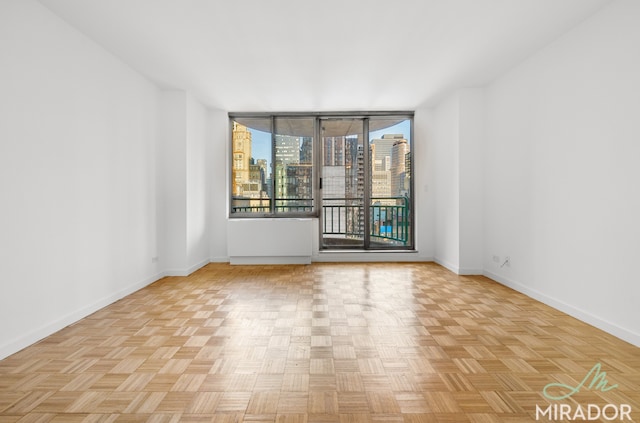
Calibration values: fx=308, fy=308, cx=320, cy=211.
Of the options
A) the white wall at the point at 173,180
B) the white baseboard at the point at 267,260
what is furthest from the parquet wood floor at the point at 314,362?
the white baseboard at the point at 267,260

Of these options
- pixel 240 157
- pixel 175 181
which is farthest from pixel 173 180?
pixel 240 157

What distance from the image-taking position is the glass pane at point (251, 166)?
211 inches

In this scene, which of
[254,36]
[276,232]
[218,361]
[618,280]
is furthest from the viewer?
[276,232]

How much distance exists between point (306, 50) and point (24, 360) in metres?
3.30

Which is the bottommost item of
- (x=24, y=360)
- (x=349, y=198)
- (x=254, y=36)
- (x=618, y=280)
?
(x=24, y=360)

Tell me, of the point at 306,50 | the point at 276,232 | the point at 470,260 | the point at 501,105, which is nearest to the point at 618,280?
the point at 470,260

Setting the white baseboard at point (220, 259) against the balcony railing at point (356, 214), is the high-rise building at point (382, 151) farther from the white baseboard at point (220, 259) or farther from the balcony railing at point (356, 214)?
the white baseboard at point (220, 259)

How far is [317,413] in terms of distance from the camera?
1443 millimetres

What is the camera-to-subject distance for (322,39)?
2881mm

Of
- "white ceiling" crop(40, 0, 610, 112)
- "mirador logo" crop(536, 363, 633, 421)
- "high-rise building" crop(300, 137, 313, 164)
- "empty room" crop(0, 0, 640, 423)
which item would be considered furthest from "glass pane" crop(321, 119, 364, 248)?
"mirador logo" crop(536, 363, 633, 421)

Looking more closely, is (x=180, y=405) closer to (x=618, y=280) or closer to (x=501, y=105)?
(x=618, y=280)

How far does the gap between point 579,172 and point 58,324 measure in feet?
14.9

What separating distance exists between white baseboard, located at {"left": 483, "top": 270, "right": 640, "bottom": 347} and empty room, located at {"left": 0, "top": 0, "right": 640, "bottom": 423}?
0.02 metres

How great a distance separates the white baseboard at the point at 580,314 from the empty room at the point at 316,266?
0.06ft
